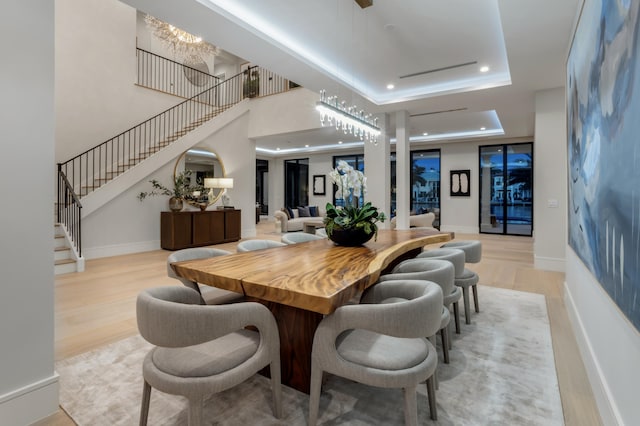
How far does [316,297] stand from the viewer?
1448mm

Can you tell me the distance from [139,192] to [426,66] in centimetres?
611

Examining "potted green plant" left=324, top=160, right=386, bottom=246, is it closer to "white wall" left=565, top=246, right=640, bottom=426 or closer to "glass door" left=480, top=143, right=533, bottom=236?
"white wall" left=565, top=246, right=640, bottom=426

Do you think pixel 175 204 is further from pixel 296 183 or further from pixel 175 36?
pixel 296 183

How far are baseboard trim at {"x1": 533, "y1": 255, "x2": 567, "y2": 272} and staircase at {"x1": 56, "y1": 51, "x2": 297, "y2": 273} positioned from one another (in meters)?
6.91

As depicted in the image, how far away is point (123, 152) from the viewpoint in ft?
23.5

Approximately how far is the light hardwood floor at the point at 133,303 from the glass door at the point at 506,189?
3.79 metres

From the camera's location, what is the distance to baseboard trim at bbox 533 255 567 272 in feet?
17.3

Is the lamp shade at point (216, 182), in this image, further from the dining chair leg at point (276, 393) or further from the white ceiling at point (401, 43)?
the dining chair leg at point (276, 393)

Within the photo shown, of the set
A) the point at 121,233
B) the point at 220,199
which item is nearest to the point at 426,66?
the point at 220,199

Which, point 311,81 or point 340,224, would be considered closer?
point 340,224

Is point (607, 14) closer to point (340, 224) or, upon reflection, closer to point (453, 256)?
point (453, 256)

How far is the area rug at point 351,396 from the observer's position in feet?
5.68

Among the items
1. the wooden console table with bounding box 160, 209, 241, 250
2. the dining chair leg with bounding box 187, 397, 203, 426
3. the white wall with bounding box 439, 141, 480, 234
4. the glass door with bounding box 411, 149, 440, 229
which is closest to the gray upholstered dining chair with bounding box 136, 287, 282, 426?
the dining chair leg with bounding box 187, 397, 203, 426

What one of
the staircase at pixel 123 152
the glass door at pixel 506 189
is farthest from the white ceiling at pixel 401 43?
the glass door at pixel 506 189
